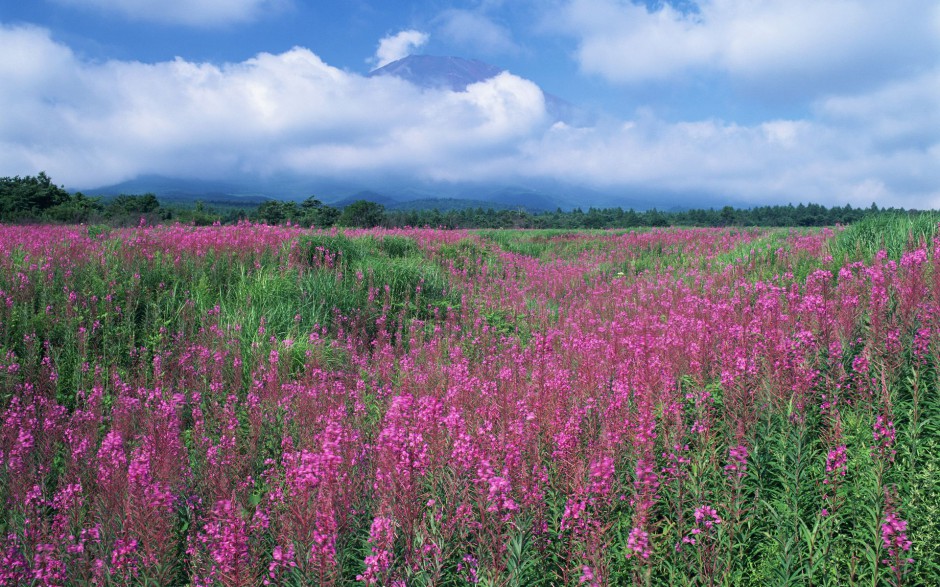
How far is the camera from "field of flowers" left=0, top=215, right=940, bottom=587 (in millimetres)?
2736

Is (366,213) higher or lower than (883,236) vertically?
higher

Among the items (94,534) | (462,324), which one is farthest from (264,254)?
(94,534)

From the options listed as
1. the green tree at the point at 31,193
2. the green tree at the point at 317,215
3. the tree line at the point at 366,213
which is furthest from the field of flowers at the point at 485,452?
the green tree at the point at 31,193

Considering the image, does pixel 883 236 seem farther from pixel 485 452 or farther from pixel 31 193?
pixel 31 193

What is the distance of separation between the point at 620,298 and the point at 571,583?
27.8ft

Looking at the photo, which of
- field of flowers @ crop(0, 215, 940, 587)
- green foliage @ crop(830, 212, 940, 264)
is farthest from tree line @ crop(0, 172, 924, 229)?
green foliage @ crop(830, 212, 940, 264)

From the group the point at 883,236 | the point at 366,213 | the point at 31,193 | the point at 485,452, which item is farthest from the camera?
the point at 31,193

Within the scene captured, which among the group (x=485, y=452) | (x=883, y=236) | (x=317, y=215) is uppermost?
(x=317, y=215)

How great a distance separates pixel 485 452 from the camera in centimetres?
316

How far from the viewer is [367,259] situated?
12.6 meters

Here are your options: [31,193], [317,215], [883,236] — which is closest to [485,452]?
[883,236]

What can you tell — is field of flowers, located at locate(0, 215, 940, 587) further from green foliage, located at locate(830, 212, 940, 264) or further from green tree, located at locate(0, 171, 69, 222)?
green tree, located at locate(0, 171, 69, 222)

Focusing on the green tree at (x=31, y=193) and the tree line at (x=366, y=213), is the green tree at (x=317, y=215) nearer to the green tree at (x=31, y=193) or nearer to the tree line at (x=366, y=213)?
the tree line at (x=366, y=213)

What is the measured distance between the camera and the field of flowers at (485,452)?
2736 mm
